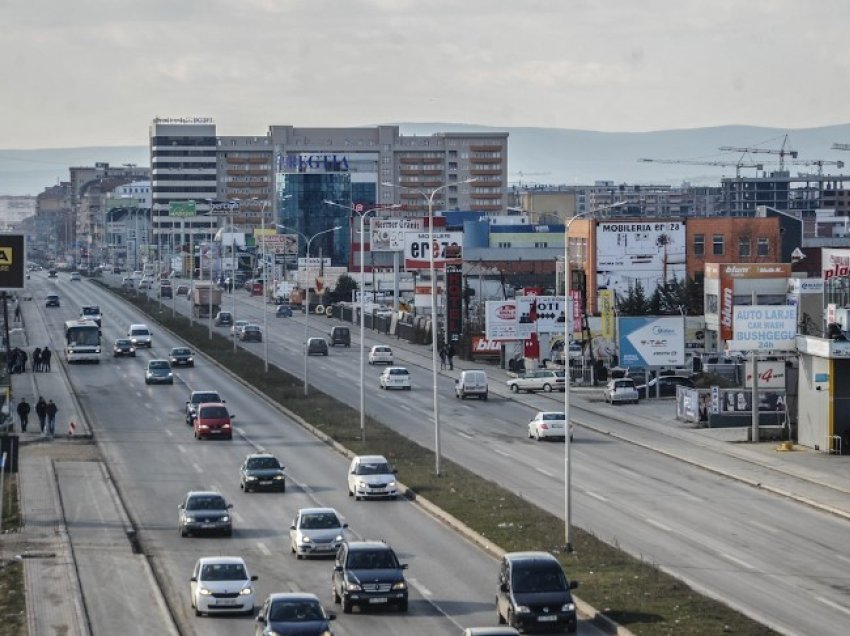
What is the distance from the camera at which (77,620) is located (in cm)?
3538

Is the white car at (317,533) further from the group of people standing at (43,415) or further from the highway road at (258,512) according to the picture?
the group of people standing at (43,415)

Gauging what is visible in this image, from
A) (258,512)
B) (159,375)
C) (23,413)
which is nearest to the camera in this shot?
(258,512)

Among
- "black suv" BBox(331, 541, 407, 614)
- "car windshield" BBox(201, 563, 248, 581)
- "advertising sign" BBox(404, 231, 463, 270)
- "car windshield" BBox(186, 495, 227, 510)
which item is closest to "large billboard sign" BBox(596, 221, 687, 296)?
"advertising sign" BBox(404, 231, 463, 270)

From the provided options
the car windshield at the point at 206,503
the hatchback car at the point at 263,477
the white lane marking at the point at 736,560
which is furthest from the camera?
the hatchback car at the point at 263,477

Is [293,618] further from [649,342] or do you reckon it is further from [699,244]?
[699,244]

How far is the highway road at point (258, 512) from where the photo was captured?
36438 millimetres

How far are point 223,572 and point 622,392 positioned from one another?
5378 cm

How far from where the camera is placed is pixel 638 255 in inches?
5221

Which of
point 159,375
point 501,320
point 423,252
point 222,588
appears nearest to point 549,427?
point 159,375

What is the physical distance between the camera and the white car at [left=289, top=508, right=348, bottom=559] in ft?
141

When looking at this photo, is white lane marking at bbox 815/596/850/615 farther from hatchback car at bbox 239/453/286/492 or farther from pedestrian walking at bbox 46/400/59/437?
pedestrian walking at bbox 46/400/59/437

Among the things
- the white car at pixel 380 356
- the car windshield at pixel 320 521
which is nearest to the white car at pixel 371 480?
the car windshield at pixel 320 521

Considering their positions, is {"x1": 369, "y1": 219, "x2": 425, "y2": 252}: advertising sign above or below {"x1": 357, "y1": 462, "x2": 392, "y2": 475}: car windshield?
above

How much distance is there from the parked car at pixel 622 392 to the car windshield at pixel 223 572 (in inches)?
2100
